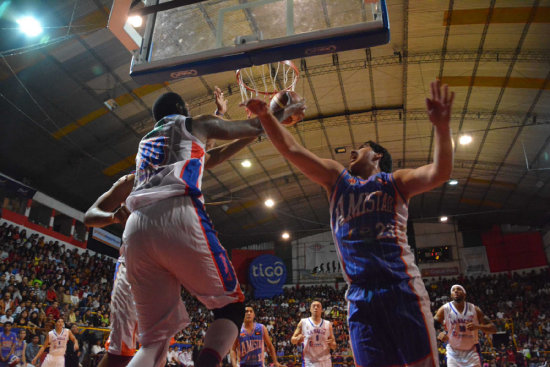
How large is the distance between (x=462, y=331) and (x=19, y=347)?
32.2 ft

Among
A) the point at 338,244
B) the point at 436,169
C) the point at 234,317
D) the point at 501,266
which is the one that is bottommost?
the point at 234,317

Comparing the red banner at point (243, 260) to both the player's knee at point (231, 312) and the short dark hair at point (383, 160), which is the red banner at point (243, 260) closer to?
the short dark hair at point (383, 160)

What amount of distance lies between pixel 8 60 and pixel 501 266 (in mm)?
32178

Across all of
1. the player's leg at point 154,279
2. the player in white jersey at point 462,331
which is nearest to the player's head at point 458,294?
the player in white jersey at point 462,331

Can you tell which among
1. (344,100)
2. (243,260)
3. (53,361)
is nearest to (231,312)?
(53,361)

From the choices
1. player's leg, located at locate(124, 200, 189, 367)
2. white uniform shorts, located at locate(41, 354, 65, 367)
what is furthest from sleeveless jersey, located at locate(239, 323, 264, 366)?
white uniform shorts, located at locate(41, 354, 65, 367)

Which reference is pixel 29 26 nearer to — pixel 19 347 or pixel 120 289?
pixel 120 289

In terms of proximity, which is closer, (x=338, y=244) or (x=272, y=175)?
(x=338, y=244)

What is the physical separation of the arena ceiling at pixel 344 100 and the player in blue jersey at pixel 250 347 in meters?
4.36

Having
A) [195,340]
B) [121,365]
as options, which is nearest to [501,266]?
[195,340]

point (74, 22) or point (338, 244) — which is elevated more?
point (74, 22)

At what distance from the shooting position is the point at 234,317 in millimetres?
2291

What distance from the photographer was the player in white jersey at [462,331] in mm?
6496

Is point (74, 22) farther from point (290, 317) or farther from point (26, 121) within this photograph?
point (290, 317)
